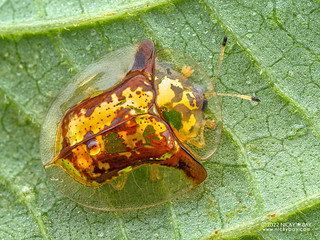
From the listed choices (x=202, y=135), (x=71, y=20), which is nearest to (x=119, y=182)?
(x=202, y=135)

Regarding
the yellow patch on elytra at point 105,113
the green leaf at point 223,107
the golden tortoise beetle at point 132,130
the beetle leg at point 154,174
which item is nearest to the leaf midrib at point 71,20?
the green leaf at point 223,107

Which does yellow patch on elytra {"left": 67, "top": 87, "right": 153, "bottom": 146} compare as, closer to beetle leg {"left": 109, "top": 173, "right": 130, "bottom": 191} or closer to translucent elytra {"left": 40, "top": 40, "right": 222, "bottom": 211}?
translucent elytra {"left": 40, "top": 40, "right": 222, "bottom": 211}

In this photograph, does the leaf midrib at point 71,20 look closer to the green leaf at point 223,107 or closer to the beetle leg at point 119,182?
the green leaf at point 223,107

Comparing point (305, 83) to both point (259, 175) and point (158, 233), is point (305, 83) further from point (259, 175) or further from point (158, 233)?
point (158, 233)

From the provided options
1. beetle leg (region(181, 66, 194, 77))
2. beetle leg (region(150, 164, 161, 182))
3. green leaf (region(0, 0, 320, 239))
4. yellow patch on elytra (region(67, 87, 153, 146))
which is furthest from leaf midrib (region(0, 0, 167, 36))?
beetle leg (region(150, 164, 161, 182))

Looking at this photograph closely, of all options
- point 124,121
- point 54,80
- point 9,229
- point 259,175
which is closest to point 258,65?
point 259,175
